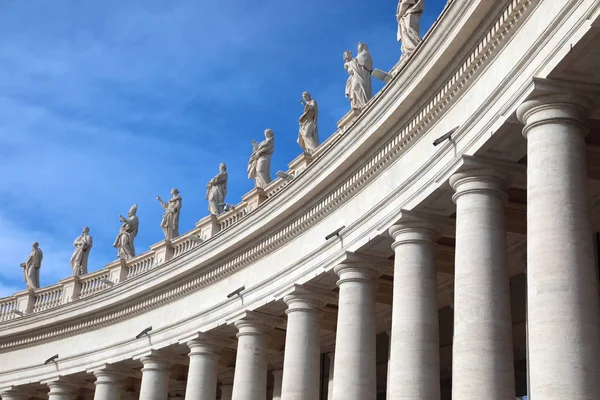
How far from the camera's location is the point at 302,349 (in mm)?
61406

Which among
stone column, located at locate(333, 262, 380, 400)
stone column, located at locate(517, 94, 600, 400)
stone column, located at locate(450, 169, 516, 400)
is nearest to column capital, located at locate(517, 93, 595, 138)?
stone column, located at locate(517, 94, 600, 400)

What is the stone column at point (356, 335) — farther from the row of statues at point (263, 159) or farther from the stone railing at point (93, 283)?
the stone railing at point (93, 283)

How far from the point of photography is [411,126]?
51812 mm

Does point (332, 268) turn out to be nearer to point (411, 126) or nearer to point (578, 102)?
point (411, 126)

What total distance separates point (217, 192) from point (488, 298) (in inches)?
1816

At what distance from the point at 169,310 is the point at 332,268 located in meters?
27.2

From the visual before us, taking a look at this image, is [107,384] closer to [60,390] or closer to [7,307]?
[60,390]

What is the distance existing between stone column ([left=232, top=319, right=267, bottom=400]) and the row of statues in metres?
12.5

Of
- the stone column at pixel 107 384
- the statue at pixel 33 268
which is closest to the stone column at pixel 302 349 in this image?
the stone column at pixel 107 384

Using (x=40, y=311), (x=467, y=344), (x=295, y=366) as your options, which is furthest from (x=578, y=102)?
(x=40, y=311)

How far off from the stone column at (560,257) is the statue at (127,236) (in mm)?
63445

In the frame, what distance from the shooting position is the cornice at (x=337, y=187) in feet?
146

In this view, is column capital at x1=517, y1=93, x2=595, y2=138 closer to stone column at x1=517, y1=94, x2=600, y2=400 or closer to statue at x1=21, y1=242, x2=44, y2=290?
stone column at x1=517, y1=94, x2=600, y2=400

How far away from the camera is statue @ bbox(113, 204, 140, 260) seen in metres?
95.8
